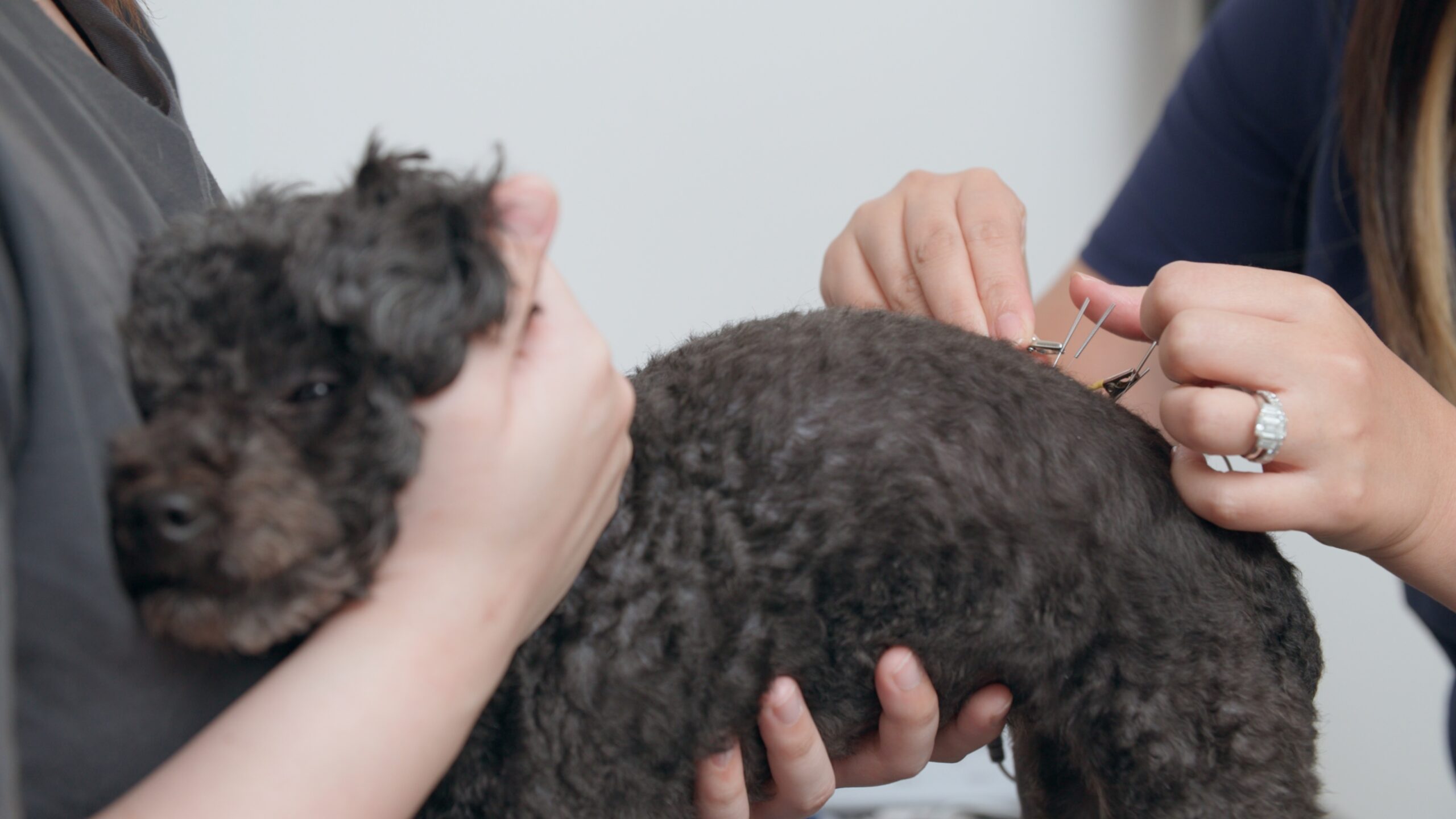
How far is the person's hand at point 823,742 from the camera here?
1.07 metres

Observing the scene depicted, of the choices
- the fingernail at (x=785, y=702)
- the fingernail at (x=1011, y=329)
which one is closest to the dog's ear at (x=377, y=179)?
the fingernail at (x=785, y=702)

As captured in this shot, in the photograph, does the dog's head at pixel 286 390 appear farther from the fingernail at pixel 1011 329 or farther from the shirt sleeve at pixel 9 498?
the fingernail at pixel 1011 329

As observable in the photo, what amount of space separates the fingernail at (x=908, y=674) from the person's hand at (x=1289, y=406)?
37 cm

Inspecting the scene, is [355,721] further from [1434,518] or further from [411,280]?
[1434,518]

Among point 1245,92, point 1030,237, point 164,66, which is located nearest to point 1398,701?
point 1030,237

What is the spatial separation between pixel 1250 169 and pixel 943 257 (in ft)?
3.34

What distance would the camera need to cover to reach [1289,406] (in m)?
1.05

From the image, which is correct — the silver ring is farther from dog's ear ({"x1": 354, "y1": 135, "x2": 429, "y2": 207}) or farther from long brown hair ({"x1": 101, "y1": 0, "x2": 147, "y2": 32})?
long brown hair ({"x1": 101, "y1": 0, "x2": 147, "y2": 32})

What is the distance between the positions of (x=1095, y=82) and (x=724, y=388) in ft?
8.04

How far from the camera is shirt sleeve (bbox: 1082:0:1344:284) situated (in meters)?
1.93

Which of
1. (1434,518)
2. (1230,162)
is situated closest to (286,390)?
(1434,518)

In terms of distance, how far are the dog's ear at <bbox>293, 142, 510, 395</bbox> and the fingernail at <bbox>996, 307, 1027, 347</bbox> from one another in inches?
30.7

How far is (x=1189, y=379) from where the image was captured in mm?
1102

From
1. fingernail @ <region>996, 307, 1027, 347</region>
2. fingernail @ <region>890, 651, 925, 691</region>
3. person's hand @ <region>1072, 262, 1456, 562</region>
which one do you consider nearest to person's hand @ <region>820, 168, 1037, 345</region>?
fingernail @ <region>996, 307, 1027, 347</region>
